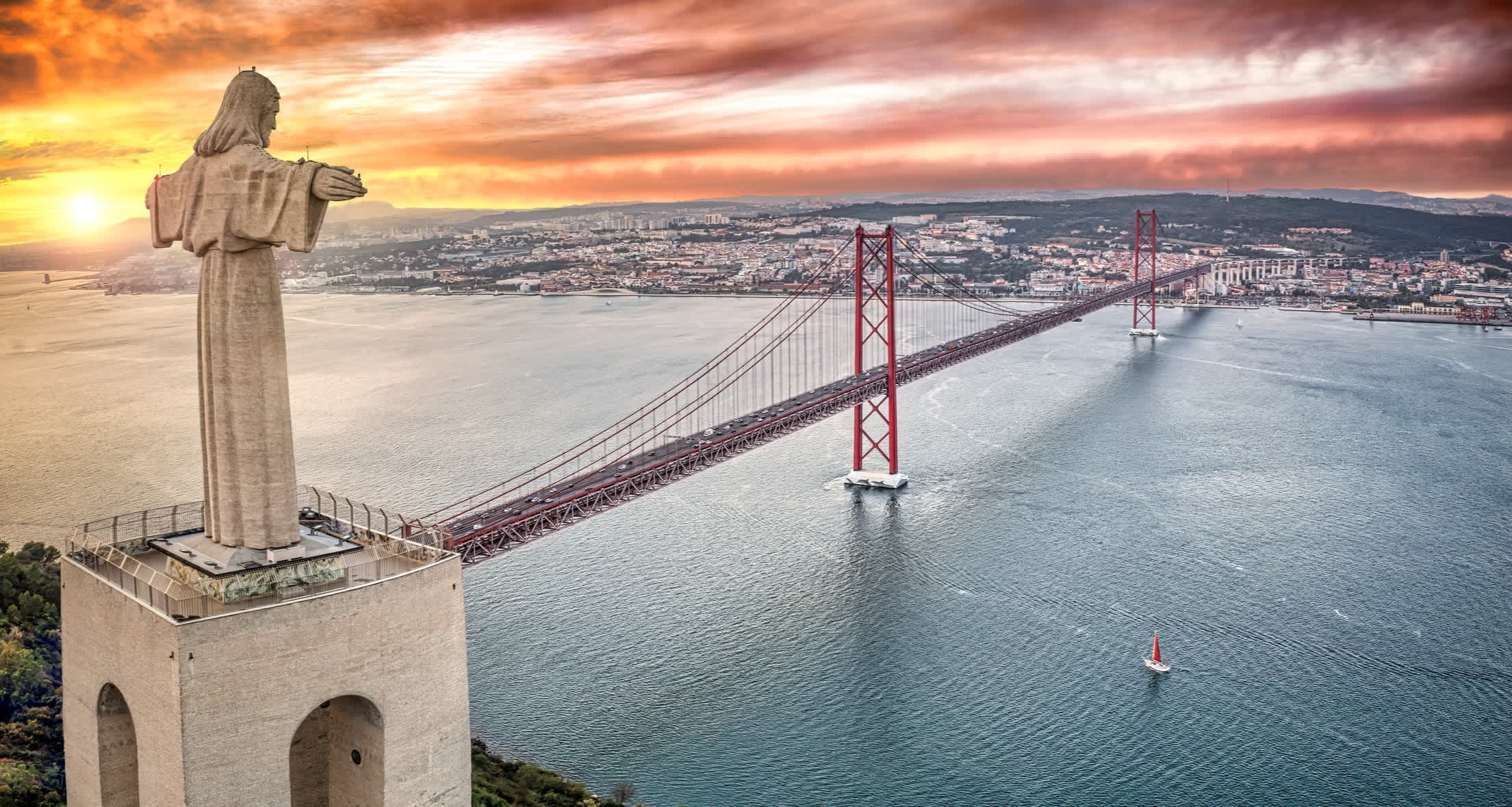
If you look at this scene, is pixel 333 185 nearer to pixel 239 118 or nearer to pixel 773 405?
pixel 239 118

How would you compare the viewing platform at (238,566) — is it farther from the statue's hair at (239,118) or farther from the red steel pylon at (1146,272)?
the red steel pylon at (1146,272)

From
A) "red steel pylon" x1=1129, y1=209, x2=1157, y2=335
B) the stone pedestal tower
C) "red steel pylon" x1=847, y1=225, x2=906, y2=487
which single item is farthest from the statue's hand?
"red steel pylon" x1=1129, y1=209, x2=1157, y2=335

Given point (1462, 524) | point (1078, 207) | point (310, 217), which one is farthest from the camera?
point (1078, 207)

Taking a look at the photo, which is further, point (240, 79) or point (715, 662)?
point (715, 662)

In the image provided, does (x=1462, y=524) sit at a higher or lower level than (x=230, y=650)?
lower

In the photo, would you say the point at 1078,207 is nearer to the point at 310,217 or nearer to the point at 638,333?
the point at 638,333

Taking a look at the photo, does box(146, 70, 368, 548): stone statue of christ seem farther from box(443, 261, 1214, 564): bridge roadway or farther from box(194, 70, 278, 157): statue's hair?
box(443, 261, 1214, 564): bridge roadway

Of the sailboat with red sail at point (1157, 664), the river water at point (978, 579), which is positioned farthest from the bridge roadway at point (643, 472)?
the sailboat with red sail at point (1157, 664)

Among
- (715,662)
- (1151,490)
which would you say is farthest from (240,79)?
(1151,490)
